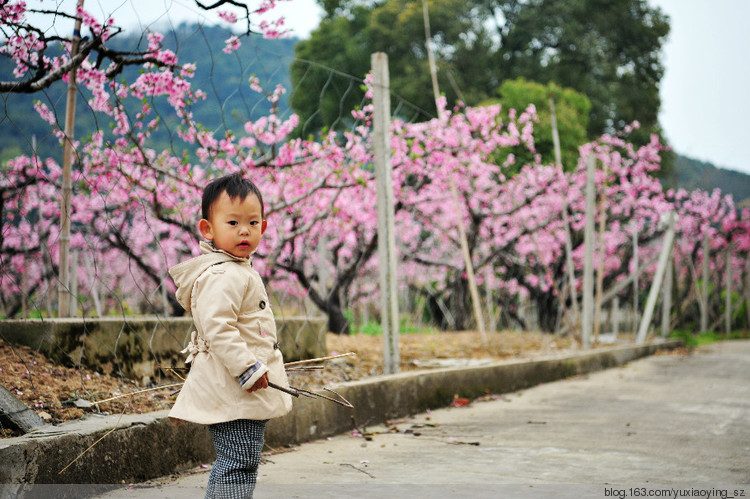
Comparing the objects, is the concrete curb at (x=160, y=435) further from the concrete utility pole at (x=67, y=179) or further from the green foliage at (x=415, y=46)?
the green foliage at (x=415, y=46)

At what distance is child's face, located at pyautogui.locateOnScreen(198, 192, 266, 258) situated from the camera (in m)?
2.31

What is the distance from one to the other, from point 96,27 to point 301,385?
265 cm

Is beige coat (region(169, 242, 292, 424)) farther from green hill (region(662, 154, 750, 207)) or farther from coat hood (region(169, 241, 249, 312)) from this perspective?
green hill (region(662, 154, 750, 207))

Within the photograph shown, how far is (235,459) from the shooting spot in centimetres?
223

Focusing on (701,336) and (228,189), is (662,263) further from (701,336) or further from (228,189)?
(228,189)

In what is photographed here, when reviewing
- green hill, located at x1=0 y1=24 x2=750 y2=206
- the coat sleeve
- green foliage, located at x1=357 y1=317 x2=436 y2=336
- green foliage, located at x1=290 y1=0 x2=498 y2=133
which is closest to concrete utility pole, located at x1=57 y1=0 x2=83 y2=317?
green hill, located at x1=0 y1=24 x2=750 y2=206

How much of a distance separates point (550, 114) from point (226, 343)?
1994 cm

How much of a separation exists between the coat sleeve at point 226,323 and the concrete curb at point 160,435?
2.52 feet

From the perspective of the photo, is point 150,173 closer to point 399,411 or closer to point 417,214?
point 399,411

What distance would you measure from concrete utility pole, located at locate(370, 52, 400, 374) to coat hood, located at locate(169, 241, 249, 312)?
2801mm

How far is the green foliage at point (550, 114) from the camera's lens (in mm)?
21609

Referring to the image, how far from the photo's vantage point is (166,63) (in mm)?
4918

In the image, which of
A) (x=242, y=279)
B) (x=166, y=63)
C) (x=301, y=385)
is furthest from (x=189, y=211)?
(x=242, y=279)

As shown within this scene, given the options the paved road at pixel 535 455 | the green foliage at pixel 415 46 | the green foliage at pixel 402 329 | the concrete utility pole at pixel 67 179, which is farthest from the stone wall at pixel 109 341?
the green foliage at pixel 415 46
